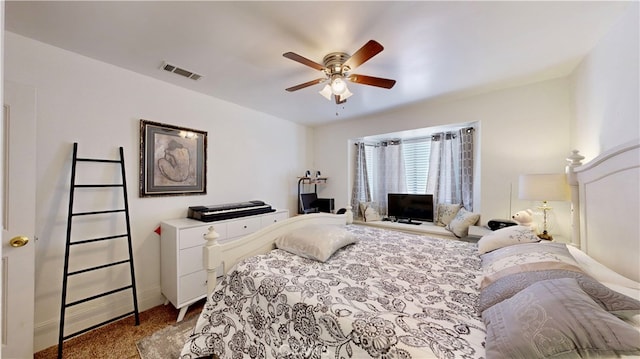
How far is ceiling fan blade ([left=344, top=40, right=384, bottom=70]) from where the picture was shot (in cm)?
157

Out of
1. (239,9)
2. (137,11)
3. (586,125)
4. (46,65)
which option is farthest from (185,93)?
(586,125)

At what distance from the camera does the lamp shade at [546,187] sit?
2.19m

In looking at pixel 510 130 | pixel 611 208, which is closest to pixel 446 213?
pixel 510 130

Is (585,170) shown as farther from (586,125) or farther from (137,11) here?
(137,11)

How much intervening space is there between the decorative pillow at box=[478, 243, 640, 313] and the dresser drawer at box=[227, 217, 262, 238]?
7.59ft

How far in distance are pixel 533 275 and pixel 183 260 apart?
2633 mm

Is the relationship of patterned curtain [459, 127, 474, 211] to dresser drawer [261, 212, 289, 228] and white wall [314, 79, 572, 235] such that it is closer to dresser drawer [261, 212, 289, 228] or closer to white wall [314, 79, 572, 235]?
white wall [314, 79, 572, 235]

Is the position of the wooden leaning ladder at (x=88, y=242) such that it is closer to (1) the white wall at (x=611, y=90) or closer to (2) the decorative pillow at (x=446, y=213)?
(2) the decorative pillow at (x=446, y=213)

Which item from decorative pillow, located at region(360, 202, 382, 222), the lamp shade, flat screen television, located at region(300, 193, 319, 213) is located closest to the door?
flat screen television, located at region(300, 193, 319, 213)

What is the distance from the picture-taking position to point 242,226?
2.81 metres

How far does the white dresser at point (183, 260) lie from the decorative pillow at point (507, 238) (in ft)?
8.01

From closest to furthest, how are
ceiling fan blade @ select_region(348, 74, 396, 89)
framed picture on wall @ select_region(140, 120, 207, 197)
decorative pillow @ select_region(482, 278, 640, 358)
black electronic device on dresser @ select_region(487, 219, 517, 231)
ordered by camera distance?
decorative pillow @ select_region(482, 278, 640, 358), ceiling fan blade @ select_region(348, 74, 396, 89), framed picture on wall @ select_region(140, 120, 207, 197), black electronic device on dresser @ select_region(487, 219, 517, 231)

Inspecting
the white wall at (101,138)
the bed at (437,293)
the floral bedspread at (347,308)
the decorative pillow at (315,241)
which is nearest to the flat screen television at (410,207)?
the bed at (437,293)

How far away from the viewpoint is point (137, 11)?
1.61 meters
